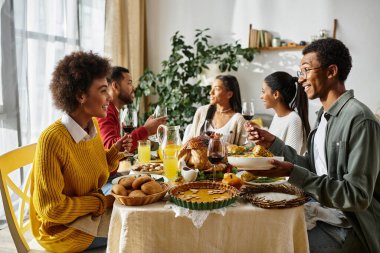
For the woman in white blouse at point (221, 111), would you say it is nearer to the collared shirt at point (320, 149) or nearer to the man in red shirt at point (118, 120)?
the man in red shirt at point (118, 120)

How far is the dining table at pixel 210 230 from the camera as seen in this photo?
1.13m

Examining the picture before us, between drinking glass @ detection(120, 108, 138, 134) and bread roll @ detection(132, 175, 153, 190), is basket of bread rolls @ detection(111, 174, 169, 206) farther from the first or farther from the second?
drinking glass @ detection(120, 108, 138, 134)

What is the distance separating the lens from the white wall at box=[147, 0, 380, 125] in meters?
3.98

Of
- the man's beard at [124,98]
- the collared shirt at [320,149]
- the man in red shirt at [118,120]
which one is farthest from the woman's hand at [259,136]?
the man's beard at [124,98]

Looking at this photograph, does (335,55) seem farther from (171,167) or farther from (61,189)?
(61,189)

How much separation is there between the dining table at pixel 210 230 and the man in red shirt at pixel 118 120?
902mm

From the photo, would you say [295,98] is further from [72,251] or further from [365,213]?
[72,251]

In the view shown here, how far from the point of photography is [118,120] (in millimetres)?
2441

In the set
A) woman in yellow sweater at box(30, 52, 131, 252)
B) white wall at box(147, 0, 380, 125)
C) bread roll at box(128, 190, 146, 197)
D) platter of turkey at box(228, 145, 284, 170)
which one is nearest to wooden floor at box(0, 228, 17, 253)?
woman in yellow sweater at box(30, 52, 131, 252)

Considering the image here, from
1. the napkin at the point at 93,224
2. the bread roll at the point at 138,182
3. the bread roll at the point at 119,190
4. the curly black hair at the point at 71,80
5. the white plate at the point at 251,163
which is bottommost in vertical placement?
the napkin at the point at 93,224

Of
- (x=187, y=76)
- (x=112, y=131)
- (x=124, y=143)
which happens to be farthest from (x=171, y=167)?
(x=187, y=76)

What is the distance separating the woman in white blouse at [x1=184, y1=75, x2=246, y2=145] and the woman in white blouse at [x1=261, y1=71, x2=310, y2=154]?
1.06ft

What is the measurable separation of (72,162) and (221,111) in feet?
5.94

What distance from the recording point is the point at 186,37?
4.70 metres
